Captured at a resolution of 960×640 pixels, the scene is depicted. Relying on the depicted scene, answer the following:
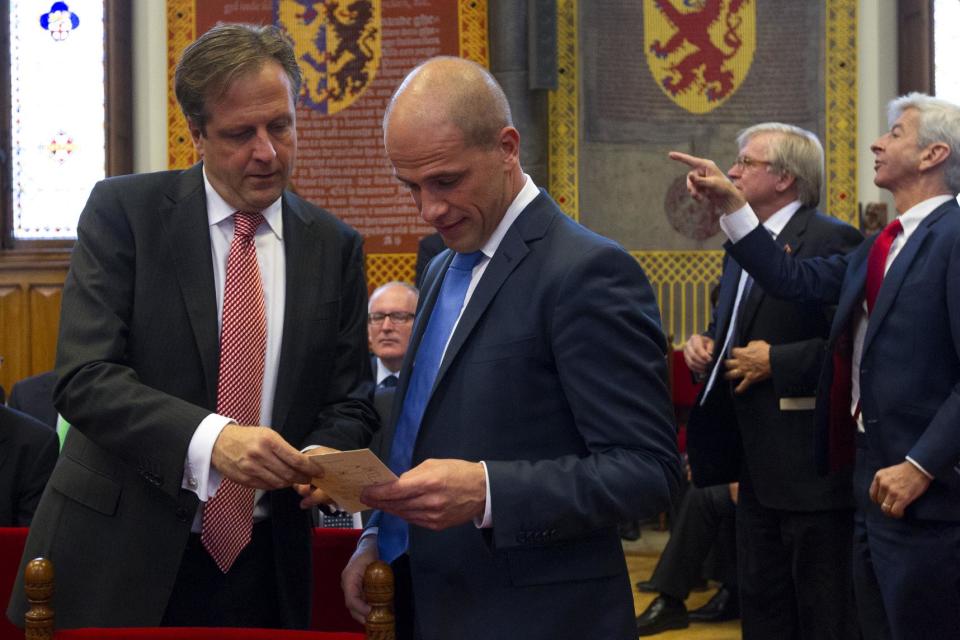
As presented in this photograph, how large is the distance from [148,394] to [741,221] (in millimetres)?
2243

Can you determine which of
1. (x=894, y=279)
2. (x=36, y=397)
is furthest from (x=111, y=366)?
(x=36, y=397)

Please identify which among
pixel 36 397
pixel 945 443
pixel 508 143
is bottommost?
pixel 36 397

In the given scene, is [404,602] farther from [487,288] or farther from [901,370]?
[901,370]

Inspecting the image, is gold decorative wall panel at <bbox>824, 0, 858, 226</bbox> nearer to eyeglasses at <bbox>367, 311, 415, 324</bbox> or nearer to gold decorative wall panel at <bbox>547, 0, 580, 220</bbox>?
gold decorative wall panel at <bbox>547, 0, 580, 220</bbox>

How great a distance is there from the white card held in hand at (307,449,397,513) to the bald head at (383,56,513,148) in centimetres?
53

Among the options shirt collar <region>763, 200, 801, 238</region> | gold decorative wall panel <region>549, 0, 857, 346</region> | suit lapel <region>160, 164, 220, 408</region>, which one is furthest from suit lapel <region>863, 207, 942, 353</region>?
gold decorative wall panel <region>549, 0, 857, 346</region>

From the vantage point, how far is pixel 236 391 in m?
2.09

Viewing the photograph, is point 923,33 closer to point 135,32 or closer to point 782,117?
point 782,117

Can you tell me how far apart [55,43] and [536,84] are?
3.48 metres

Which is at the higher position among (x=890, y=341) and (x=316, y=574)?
(x=890, y=341)

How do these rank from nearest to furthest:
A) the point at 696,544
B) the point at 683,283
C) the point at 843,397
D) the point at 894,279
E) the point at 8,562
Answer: the point at 8,562 → the point at 894,279 → the point at 843,397 → the point at 696,544 → the point at 683,283

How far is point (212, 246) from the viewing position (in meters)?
2.18

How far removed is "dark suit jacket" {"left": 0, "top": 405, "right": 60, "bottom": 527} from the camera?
3.69m

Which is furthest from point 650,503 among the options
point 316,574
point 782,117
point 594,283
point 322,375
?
point 782,117
